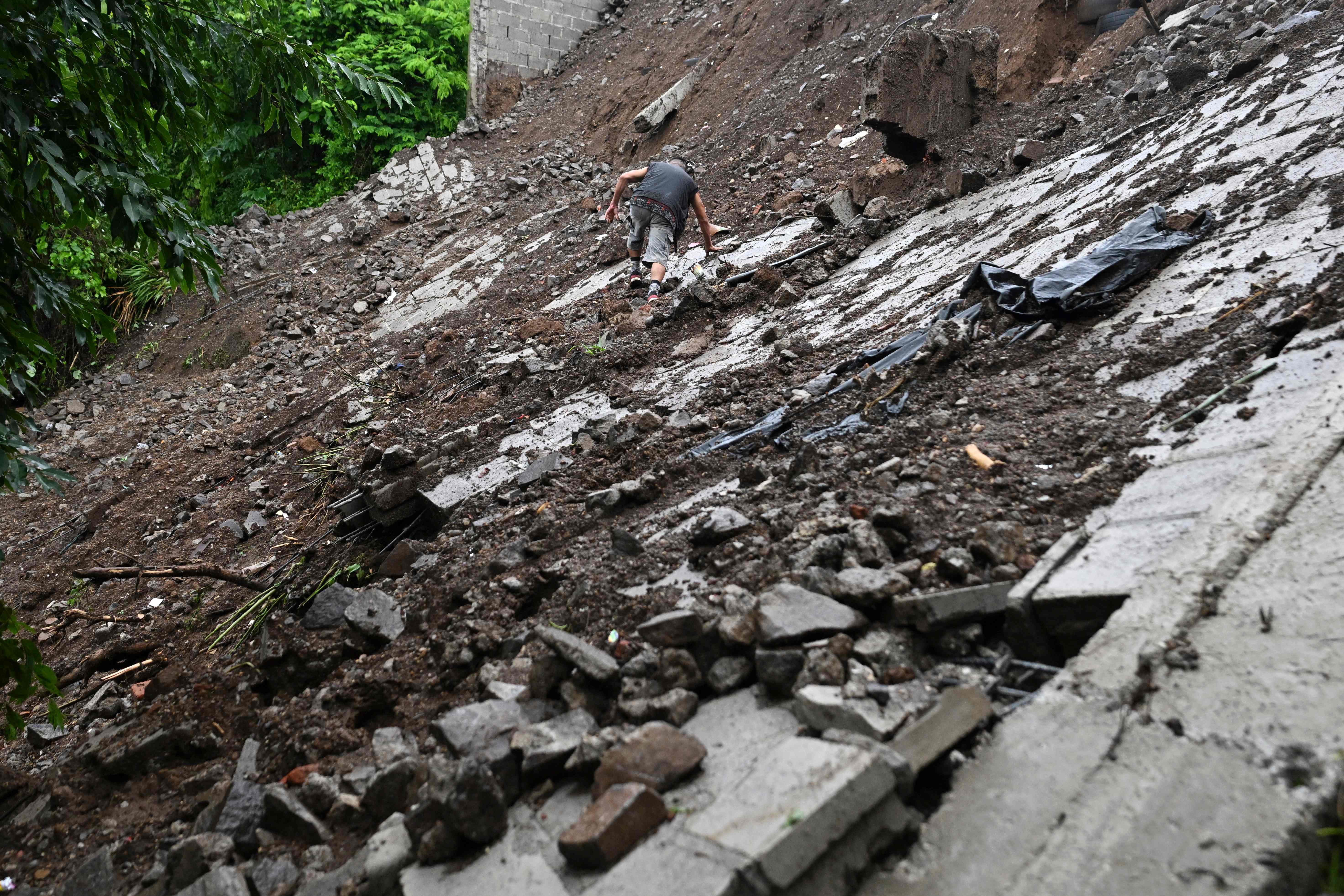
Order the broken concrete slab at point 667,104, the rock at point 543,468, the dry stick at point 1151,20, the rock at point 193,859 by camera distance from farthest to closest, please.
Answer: the broken concrete slab at point 667,104 < the dry stick at point 1151,20 < the rock at point 543,468 < the rock at point 193,859

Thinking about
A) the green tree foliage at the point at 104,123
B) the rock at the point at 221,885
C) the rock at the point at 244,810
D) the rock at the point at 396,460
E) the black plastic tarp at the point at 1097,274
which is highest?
the green tree foliage at the point at 104,123

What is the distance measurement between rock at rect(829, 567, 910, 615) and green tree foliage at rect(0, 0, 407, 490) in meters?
2.43

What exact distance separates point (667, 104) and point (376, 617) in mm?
10525

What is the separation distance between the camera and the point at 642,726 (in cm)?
204

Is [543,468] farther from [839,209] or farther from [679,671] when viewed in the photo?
[839,209]

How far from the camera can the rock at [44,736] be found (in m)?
4.12

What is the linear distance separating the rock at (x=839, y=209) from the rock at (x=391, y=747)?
5.61m

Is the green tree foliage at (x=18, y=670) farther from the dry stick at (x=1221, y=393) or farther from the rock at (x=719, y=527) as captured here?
the dry stick at (x=1221, y=393)

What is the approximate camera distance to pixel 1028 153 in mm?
6605

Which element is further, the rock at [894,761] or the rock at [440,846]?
the rock at [440,846]

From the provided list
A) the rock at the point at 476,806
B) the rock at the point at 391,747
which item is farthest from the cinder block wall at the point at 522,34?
the rock at the point at 476,806

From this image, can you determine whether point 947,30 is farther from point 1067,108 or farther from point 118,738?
point 118,738

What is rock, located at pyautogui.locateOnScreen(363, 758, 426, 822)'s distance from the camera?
2.33 metres

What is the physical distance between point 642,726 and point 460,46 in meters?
15.8
